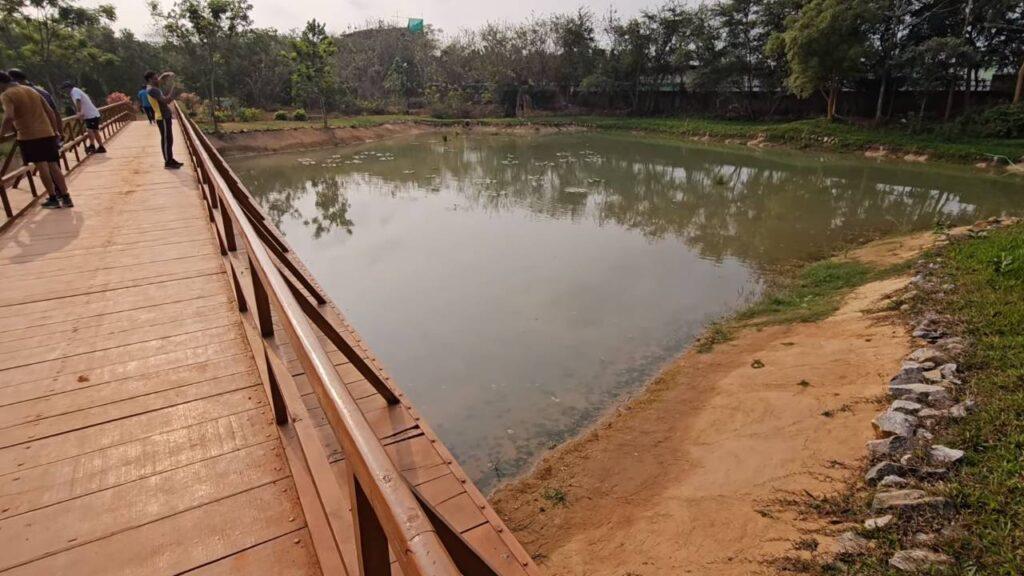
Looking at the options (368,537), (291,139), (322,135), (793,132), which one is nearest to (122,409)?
(368,537)

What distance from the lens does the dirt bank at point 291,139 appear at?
80.9 ft

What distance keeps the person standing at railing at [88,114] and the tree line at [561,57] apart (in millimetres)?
16514

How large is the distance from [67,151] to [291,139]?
19177mm

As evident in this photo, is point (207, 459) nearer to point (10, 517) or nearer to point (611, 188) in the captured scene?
point (10, 517)

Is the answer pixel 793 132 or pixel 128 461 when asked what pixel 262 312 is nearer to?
pixel 128 461

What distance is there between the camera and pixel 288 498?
2.03 metres

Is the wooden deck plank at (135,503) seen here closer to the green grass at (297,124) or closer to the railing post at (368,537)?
the railing post at (368,537)

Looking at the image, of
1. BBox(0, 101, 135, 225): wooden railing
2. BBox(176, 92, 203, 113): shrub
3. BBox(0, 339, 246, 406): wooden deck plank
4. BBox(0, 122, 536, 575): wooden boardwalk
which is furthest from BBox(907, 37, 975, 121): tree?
BBox(176, 92, 203, 113): shrub

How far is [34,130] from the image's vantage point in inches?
230

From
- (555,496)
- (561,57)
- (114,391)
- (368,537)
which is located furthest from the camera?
(561,57)

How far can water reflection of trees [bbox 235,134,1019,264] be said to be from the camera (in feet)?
39.9

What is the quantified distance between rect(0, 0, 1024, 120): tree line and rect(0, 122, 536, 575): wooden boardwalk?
25825 mm

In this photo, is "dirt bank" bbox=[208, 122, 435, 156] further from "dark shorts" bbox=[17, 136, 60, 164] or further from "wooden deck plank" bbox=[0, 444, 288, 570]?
"wooden deck plank" bbox=[0, 444, 288, 570]

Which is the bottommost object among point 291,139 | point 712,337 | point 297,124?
point 712,337
